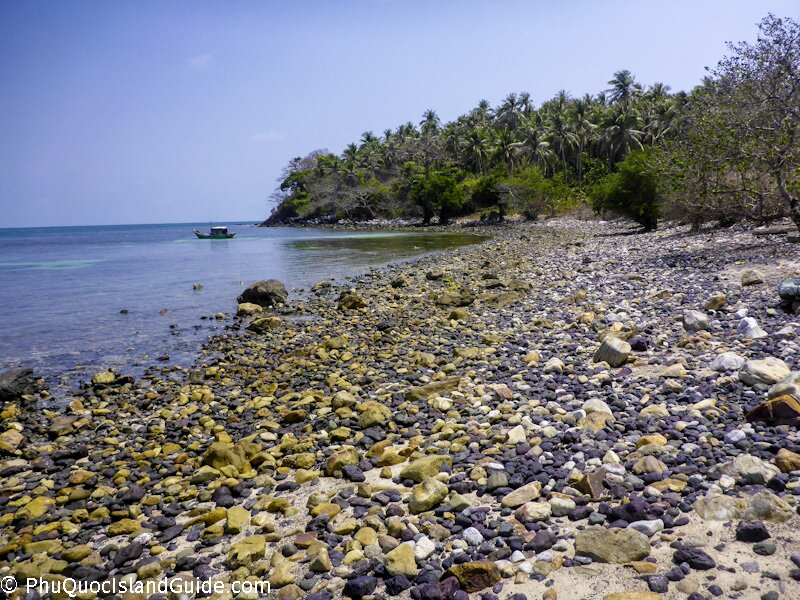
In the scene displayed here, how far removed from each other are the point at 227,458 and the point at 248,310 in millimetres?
11708

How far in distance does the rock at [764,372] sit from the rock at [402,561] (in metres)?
4.74

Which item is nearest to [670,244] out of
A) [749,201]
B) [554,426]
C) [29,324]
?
[749,201]

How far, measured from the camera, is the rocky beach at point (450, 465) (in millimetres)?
3670

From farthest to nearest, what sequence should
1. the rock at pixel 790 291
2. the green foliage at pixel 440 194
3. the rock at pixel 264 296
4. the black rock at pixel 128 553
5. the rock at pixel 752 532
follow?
the green foliage at pixel 440 194 < the rock at pixel 264 296 < the rock at pixel 790 291 < the black rock at pixel 128 553 < the rock at pixel 752 532

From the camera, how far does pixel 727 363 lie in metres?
6.68

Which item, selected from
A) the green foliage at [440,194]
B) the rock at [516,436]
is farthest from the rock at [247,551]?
the green foliage at [440,194]

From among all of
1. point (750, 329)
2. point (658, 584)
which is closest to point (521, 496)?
point (658, 584)

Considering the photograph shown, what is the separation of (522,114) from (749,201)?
239ft

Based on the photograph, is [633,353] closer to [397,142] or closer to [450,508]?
[450,508]

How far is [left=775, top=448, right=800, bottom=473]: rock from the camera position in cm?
420

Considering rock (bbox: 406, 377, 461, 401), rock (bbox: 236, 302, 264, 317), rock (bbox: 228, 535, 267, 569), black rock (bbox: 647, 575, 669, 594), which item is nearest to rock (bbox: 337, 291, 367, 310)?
rock (bbox: 236, 302, 264, 317)

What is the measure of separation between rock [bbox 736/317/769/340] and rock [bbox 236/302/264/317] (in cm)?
1383

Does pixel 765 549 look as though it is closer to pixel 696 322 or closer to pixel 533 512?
pixel 533 512

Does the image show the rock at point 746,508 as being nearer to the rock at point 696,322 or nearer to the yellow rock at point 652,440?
the yellow rock at point 652,440
